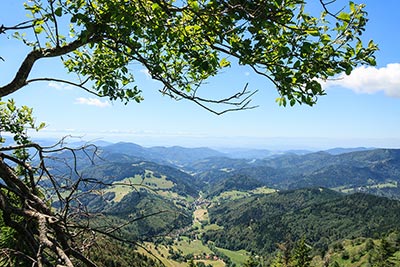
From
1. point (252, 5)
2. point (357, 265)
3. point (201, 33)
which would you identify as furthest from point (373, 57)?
point (357, 265)

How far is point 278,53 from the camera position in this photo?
3.20 metres

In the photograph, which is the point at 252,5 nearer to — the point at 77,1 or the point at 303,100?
the point at 303,100

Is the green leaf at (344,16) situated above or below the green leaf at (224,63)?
above

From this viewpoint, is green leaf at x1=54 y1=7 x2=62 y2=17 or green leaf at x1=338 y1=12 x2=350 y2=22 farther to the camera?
green leaf at x1=54 y1=7 x2=62 y2=17

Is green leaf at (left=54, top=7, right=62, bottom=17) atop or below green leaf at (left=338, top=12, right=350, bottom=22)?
Answer: atop

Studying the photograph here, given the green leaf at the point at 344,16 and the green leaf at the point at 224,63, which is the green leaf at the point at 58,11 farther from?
the green leaf at the point at 344,16

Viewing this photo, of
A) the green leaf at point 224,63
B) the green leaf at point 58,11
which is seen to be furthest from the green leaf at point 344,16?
the green leaf at point 58,11

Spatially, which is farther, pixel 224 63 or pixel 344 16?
pixel 224 63

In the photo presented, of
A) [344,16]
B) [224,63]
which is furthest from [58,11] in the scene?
[344,16]

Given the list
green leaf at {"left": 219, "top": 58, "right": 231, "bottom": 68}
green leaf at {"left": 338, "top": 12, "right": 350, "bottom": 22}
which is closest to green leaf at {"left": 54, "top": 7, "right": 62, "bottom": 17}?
green leaf at {"left": 219, "top": 58, "right": 231, "bottom": 68}

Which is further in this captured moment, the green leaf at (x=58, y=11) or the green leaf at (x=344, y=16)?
the green leaf at (x=58, y=11)

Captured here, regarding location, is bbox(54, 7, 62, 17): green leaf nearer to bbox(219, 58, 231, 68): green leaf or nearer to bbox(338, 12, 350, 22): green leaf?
bbox(219, 58, 231, 68): green leaf

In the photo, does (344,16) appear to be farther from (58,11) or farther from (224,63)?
(58,11)

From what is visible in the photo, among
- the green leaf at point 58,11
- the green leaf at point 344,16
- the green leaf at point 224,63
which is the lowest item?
the green leaf at point 224,63
